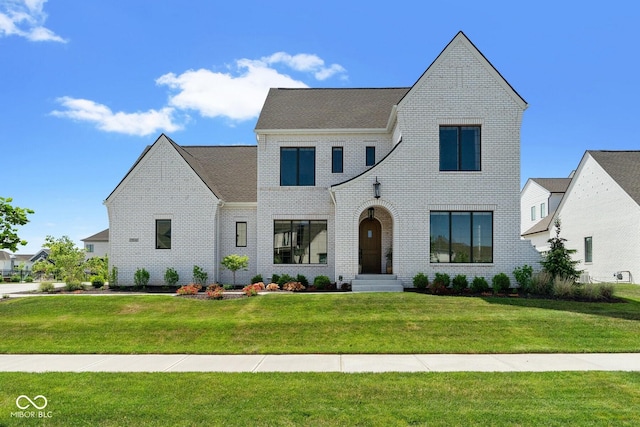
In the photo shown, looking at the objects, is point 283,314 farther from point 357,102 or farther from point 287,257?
point 357,102

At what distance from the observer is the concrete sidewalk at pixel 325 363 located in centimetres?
823

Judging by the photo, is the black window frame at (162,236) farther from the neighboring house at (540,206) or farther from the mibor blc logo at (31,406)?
the neighboring house at (540,206)

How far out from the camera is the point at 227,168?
23.2 m

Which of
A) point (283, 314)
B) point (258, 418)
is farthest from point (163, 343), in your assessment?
point (258, 418)

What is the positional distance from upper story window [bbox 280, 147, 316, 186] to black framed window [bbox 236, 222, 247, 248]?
301cm

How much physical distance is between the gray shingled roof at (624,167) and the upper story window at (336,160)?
15.5 meters

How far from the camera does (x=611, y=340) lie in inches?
407

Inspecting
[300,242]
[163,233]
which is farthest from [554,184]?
[163,233]

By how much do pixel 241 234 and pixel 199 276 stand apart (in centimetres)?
285

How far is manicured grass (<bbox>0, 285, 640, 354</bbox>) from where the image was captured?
33.3ft

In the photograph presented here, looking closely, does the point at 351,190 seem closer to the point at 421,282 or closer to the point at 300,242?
the point at 300,242

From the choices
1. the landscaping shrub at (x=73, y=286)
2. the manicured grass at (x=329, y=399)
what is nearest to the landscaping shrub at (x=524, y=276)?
the manicured grass at (x=329, y=399)

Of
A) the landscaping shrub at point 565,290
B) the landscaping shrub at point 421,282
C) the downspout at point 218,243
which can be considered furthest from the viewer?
the downspout at point 218,243

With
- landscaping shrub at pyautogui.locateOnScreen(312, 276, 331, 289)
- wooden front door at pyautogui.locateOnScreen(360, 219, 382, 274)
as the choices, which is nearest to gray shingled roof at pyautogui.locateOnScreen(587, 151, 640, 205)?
wooden front door at pyautogui.locateOnScreen(360, 219, 382, 274)
